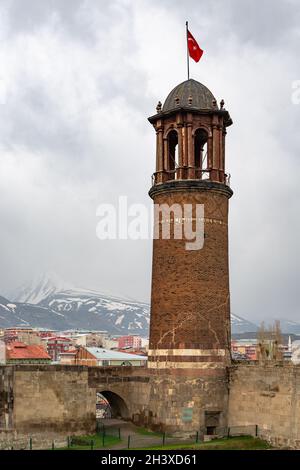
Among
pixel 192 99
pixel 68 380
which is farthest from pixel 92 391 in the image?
pixel 192 99

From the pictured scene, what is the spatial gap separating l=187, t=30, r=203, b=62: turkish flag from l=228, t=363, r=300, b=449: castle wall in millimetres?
18801

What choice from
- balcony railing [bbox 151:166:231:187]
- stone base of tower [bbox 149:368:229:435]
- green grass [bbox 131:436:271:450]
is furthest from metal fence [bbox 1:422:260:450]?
balcony railing [bbox 151:166:231:187]

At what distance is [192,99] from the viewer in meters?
41.8

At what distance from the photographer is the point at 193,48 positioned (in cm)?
4316

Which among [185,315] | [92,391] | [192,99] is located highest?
[192,99]

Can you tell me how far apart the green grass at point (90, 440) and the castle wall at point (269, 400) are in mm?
6618

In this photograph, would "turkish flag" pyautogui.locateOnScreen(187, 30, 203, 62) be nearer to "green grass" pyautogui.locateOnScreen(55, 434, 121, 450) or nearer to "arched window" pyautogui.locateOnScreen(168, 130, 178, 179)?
"arched window" pyautogui.locateOnScreen(168, 130, 178, 179)

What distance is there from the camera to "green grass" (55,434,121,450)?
120 ft

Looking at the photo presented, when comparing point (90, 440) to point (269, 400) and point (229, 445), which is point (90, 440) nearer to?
point (229, 445)
